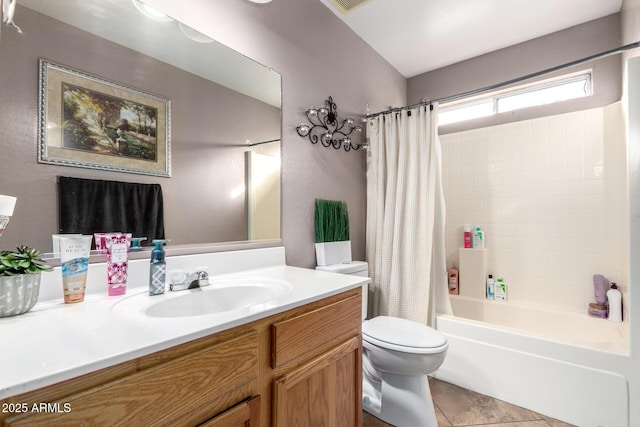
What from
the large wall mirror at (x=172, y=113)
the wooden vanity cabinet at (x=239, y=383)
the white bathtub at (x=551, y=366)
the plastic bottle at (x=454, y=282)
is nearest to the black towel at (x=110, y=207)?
the large wall mirror at (x=172, y=113)

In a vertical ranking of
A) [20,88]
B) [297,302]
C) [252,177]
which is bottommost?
[297,302]

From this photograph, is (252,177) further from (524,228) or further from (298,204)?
(524,228)

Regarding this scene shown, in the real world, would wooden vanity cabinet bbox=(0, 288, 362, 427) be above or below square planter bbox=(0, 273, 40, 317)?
below

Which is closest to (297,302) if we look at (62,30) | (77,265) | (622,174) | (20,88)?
(77,265)

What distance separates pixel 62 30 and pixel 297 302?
3.73ft

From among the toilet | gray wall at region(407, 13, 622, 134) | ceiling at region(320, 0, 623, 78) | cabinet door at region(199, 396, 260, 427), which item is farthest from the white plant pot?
gray wall at region(407, 13, 622, 134)

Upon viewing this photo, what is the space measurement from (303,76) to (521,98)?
2.05m

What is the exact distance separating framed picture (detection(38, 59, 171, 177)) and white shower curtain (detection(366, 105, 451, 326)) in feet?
4.81

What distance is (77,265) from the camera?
0.87 meters

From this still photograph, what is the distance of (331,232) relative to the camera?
1.92m

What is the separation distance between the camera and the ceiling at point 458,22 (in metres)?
1.99

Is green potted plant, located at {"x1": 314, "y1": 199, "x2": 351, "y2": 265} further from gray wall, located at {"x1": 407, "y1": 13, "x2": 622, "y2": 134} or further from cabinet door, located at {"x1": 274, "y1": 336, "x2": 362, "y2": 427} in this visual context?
gray wall, located at {"x1": 407, "y1": 13, "x2": 622, "y2": 134}

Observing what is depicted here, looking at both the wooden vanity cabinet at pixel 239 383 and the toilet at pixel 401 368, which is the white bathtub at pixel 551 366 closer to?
the toilet at pixel 401 368

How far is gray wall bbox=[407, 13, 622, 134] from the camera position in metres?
2.16
